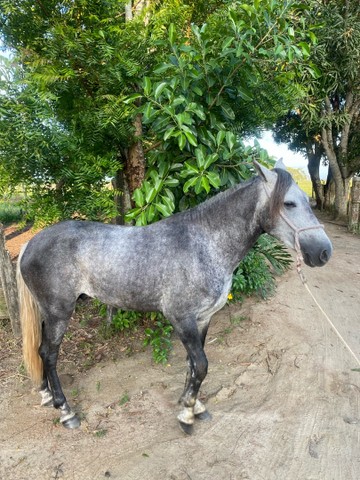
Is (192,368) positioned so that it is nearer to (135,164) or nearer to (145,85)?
(135,164)

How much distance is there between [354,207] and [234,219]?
324 inches

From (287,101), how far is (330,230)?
270 inches

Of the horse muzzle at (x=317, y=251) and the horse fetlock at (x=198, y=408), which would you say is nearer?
the horse muzzle at (x=317, y=251)

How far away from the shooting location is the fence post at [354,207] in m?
9.17

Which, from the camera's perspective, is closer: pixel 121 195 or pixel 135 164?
pixel 135 164

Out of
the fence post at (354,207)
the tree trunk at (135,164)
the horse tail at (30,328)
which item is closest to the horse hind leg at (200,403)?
the horse tail at (30,328)

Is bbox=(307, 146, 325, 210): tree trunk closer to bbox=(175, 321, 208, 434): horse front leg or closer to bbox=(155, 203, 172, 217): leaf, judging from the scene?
bbox=(155, 203, 172, 217): leaf

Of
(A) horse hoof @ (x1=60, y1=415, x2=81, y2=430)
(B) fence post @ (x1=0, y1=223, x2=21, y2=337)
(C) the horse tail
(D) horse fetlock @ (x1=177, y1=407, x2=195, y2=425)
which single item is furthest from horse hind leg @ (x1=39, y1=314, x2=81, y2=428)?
(B) fence post @ (x1=0, y1=223, x2=21, y2=337)

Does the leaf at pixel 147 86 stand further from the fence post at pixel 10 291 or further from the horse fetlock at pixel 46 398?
the horse fetlock at pixel 46 398

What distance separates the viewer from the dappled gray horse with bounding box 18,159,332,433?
93.5 inches

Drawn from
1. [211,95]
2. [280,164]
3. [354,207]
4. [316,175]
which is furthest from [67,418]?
[316,175]

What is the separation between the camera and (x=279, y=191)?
212 centimetres

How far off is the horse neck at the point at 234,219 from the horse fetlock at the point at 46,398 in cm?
187

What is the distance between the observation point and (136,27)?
9.96 feet
